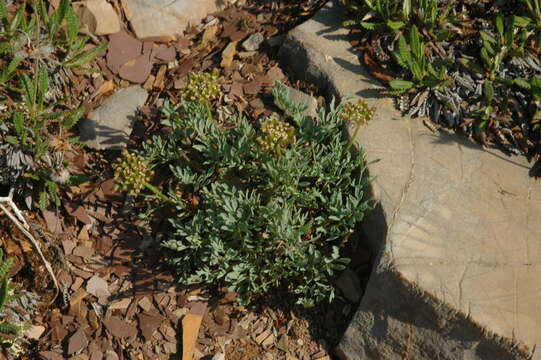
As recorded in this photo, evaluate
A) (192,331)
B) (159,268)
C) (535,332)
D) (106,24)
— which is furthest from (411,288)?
(106,24)

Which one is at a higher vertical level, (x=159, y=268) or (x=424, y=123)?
(x=424, y=123)

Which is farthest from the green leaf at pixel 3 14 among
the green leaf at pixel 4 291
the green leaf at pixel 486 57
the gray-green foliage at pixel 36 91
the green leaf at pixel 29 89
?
the green leaf at pixel 486 57

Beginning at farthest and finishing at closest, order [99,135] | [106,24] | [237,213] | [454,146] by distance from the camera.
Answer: [106,24], [99,135], [454,146], [237,213]

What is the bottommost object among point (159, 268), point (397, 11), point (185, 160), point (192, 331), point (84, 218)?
point (192, 331)

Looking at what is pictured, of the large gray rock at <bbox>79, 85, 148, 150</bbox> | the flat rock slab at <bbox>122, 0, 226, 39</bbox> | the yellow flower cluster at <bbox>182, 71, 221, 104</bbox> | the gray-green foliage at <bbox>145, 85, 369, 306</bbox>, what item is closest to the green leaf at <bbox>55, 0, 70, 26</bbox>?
the large gray rock at <bbox>79, 85, 148, 150</bbox>

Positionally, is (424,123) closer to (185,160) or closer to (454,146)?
(454,146)

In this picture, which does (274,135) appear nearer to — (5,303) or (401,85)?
(401,85)

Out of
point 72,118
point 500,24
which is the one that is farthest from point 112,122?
point 500,24
